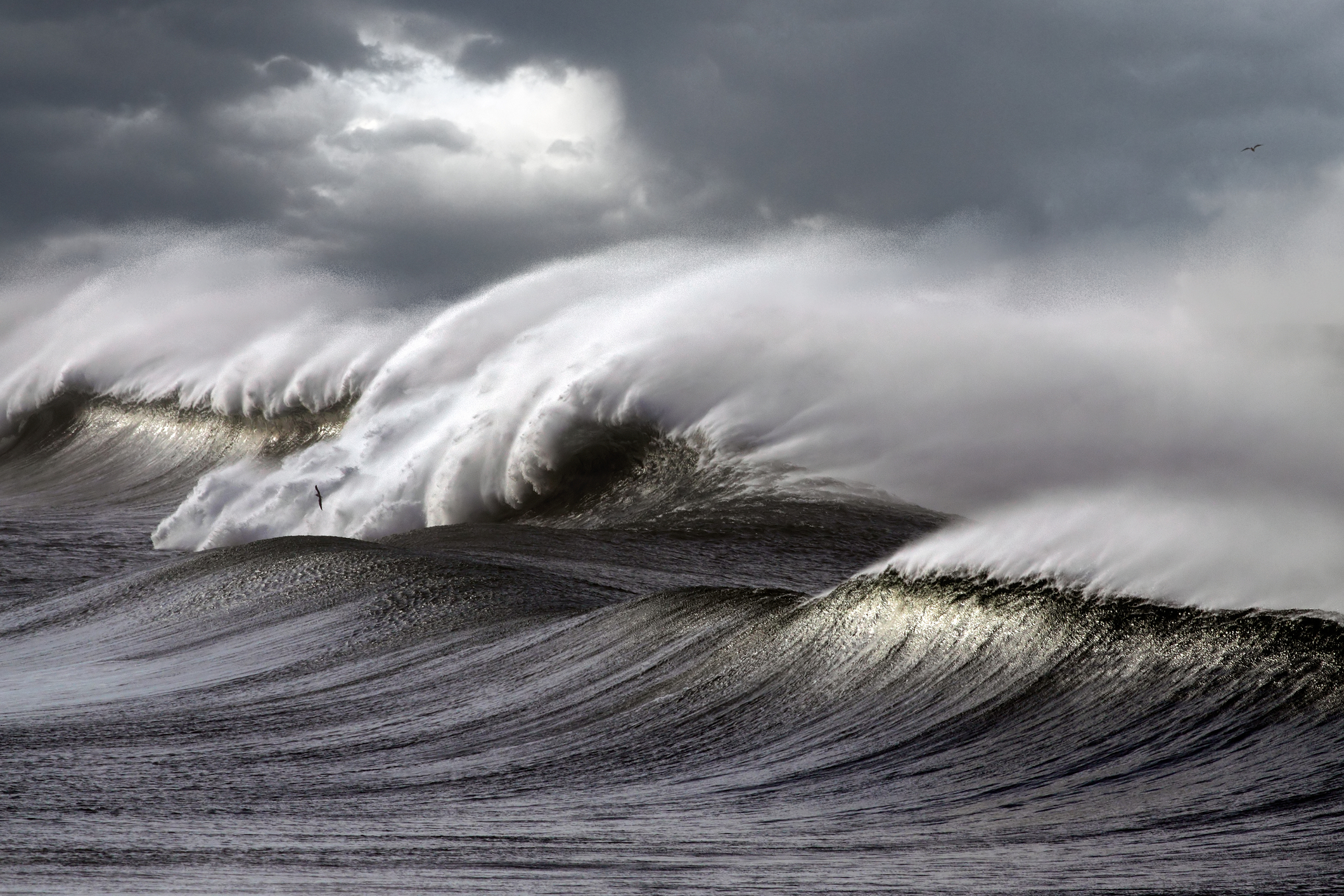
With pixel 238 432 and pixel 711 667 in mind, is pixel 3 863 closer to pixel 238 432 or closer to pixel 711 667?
pixel 711 667

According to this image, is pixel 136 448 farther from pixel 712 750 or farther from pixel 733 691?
pixel 712 750

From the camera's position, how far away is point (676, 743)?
589 centimetres

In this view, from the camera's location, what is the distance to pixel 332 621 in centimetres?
953

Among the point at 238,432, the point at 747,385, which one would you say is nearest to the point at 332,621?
the point at 747,385

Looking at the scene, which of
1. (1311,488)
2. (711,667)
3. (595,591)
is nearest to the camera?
(711,667)

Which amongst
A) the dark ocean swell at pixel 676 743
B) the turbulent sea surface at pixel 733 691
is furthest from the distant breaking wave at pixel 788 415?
the dark ocean swell at pixel 676 743

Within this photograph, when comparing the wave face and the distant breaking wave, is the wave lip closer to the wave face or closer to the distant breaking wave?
the distant breaking wave

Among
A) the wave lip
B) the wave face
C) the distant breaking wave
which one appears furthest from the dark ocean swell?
the wave lip

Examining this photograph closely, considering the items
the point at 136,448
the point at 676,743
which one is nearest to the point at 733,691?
the point at 676,743

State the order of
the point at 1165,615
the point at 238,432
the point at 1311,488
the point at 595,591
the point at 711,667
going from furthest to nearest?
the point at 238,432
the point at 1311,488
the point at 595,591
the point at 711,667
the point at 1165,615

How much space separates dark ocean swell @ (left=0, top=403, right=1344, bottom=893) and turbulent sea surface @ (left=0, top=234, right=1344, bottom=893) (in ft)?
0.07

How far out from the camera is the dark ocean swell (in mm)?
3867

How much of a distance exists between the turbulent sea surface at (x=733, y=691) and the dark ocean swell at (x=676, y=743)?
21mm

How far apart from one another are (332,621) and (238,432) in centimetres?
1902
